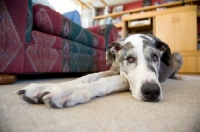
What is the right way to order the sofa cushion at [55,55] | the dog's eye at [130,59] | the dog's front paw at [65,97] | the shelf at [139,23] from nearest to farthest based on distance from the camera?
1. the dog's front paw at [65,97]
2. the dog's eye at [130,59]
3. the sofa cushion at [55,55]
4. the shelf at [139,23]

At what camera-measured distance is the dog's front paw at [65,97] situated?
0.55 metres

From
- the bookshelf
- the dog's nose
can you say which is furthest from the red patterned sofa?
the bookshelf

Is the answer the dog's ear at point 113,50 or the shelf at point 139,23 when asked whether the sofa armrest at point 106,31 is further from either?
the shelf at point 139,23

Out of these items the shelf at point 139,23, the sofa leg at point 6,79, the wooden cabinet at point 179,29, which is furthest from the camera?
the shelf at point 139,23

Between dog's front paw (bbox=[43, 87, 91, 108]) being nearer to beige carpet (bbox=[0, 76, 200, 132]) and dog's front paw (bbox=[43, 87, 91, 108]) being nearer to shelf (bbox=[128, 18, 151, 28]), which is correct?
beige carpet (bbox=[0, 76, 200, 132])

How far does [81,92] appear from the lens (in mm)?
646

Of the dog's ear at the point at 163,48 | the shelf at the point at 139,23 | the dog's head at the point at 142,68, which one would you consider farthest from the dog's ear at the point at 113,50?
the shelf at the point at 139,23

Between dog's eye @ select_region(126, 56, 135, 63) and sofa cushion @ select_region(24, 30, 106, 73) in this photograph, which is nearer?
dog's eye @ select_region(126, 56, 135, 63)

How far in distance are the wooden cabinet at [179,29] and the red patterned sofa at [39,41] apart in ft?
10.6

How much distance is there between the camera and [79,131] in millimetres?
392

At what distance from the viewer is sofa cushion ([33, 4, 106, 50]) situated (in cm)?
142

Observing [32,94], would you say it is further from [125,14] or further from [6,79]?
[125,14]

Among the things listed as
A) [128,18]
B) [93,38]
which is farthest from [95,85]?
[128,18]

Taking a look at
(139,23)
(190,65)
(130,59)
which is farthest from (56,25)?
(190,65)
